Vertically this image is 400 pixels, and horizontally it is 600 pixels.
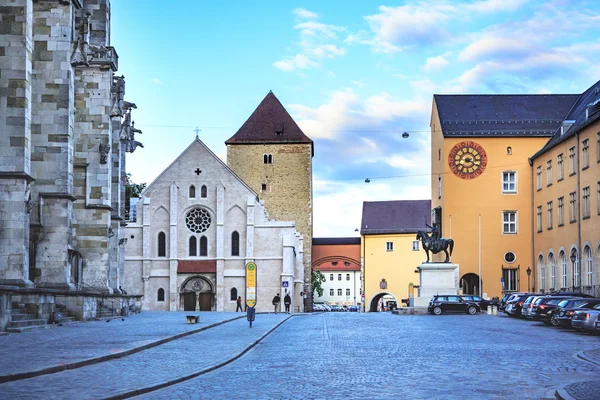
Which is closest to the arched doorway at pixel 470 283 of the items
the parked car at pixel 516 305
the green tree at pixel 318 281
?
the parked car at pixel 516 305

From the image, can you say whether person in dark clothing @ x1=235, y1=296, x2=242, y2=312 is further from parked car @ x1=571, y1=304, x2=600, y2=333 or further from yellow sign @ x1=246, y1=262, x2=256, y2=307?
parked car @ x1=571, y1=304, x2=600, y2=333

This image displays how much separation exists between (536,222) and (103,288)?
123 feet

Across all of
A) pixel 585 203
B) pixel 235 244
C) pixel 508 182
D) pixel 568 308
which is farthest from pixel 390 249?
pixel 568 308

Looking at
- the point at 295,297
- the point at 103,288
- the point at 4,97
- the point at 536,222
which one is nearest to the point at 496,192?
the point at 536,222

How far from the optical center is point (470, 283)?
71.4m

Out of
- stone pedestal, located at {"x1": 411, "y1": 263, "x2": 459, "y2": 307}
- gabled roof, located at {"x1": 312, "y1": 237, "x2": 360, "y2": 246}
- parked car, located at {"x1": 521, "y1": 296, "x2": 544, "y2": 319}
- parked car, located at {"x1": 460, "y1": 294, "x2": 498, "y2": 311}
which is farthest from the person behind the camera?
gabled roof, located at {"x1": 312, "y1": 237, "x2": 360, "y2": 246}

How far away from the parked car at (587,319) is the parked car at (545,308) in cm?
522

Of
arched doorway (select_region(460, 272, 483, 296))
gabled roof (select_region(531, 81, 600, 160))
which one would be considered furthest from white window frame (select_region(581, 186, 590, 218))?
arched doorway (select_region(460, 272, 483, 296))

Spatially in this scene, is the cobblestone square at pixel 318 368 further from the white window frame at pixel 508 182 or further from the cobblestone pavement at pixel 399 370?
the white window frame at pixel 508 182

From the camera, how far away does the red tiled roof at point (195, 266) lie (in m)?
80.4

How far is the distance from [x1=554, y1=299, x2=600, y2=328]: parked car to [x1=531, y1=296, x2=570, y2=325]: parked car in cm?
138

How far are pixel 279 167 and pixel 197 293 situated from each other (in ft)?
63.3

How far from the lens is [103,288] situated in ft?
142

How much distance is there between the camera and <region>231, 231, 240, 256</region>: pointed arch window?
268 ft
